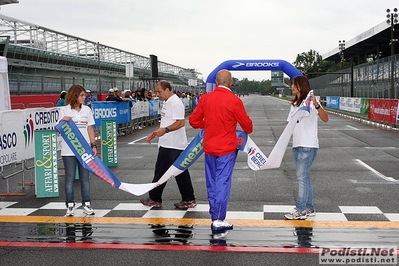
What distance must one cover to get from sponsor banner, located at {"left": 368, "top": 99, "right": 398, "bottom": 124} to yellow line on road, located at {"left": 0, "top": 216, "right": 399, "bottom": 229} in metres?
16.2

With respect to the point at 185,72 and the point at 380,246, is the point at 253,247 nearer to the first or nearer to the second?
the point at 380,246

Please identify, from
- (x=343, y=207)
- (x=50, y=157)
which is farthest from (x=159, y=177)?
(x=343, y=207)

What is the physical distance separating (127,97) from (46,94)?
3.64 meters

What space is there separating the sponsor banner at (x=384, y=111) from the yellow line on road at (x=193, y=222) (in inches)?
637

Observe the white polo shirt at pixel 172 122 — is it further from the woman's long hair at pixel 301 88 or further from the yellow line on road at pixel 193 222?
the woman's long hair at pixel 301 88

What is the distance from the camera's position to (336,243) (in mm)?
5352

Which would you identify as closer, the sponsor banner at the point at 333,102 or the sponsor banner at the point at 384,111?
the sponsor banner at the point at 384,111

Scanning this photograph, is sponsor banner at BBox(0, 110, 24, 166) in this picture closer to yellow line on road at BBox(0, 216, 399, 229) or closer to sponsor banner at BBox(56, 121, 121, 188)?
yellow line on road at BBox(0, 216, 399, 229)

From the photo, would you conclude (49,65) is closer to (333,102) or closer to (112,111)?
(112,111)

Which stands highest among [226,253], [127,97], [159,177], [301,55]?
[301,55]

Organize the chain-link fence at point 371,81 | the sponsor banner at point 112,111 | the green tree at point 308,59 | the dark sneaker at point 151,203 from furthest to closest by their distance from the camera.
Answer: the green tree at point 308,59, the chain-link fence at point 371,81, the sponsor banner at point 112,111, the dark sneaker at point 151,203

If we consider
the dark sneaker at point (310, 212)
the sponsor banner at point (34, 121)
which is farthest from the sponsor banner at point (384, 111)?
the dark sneaker at point (310, 212)

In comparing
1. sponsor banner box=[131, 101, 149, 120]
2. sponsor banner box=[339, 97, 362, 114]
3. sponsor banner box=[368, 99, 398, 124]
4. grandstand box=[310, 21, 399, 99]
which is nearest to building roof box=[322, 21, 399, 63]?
grandstand box=[310, 21, 399, 99]

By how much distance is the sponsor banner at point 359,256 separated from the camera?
478 cm
